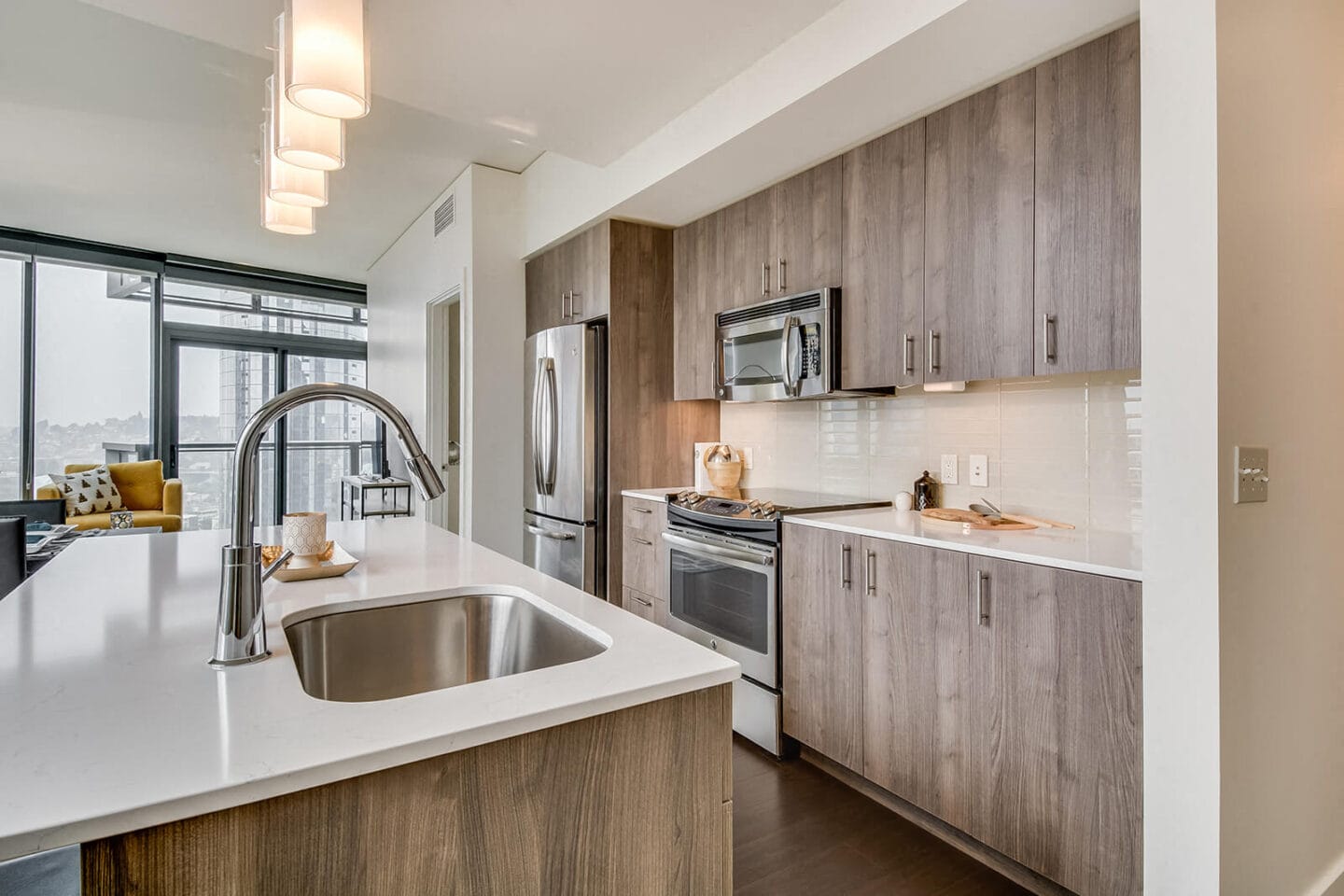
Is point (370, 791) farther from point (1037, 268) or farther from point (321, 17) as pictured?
point (1037, 268)

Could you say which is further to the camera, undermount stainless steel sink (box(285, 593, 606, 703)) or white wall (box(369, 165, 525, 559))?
white wall (box(369, 165, 525, 559))

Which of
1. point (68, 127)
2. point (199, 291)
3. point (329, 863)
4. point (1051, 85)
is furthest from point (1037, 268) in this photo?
point (199, 291)

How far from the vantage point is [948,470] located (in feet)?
8.21

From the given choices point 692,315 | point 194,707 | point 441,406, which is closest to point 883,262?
point 692,315

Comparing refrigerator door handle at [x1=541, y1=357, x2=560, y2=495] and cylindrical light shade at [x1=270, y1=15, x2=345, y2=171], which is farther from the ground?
cylindrical light shade at [x1=270, y1=15, x2=345, y2=171]

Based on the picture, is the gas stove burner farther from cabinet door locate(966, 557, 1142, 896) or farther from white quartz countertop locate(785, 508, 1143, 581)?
cabinet door locate(966, 557, 1142, 896)

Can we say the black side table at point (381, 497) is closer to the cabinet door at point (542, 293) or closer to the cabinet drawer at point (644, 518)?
the cabinet door at point (542, 293)

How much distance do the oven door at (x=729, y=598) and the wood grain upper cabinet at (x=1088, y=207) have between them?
118cm

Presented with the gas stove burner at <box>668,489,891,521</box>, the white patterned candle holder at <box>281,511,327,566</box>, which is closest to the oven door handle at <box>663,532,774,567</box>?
the gas stove burner at <box>668,489,891,521</box>

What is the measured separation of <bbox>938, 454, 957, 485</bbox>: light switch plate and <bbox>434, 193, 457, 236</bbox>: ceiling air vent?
131 inches

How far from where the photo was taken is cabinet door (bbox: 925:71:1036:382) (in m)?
1.95

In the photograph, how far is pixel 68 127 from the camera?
3.64m

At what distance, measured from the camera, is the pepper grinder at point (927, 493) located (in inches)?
99.6

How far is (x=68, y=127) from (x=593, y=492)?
340cm
